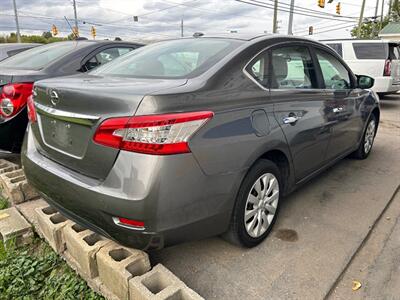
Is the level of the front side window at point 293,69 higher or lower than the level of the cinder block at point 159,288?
higher

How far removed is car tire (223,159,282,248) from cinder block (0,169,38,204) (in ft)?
6.12

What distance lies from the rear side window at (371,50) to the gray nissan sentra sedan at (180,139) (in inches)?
310

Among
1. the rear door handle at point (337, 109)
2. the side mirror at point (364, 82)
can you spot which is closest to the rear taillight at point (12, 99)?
the rear door handle at point (337, 109)

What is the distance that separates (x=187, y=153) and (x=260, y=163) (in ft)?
2.48

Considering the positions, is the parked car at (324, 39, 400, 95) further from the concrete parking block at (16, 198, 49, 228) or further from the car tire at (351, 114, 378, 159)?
the concrete parking block at (16, 198, 49, 228)

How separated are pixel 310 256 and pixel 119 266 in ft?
4.54

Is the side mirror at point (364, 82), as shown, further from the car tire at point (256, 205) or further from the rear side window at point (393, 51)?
the rear side window at point (393, 51)

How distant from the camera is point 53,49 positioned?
4.29 metres

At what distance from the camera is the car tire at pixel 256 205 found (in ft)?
7.43

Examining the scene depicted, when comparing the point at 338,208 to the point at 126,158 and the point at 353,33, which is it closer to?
the point at 126,158

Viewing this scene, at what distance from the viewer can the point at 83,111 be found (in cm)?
190

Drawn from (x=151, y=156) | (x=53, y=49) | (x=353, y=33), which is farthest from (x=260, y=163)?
(x=353, y=33)

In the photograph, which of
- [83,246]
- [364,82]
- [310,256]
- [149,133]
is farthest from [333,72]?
[83,246]

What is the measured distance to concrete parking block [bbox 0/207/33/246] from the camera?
256 centimetres
